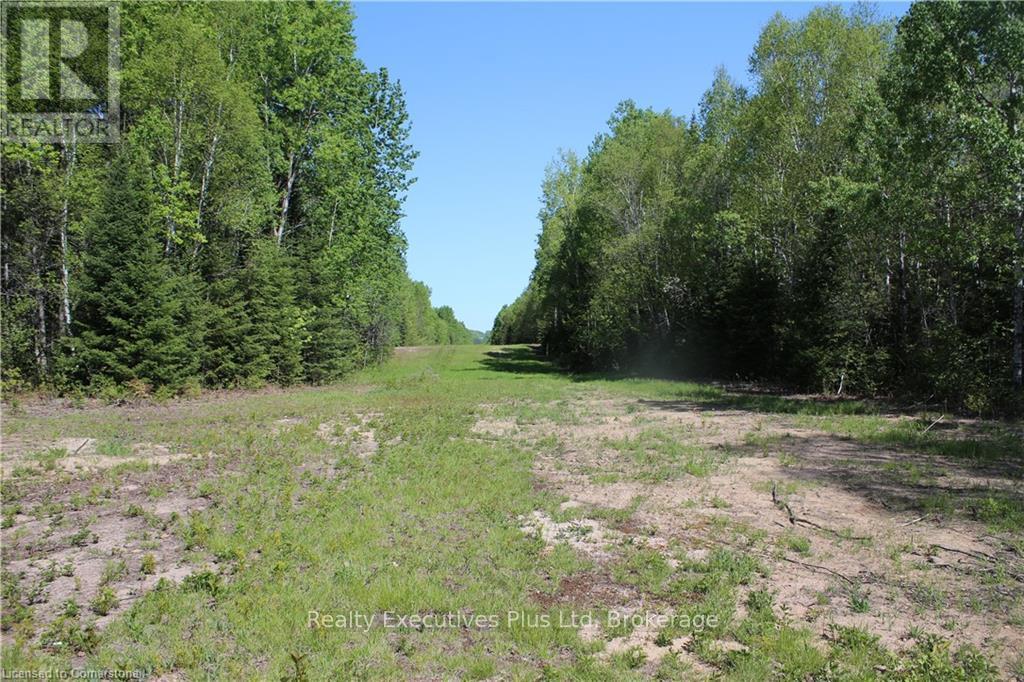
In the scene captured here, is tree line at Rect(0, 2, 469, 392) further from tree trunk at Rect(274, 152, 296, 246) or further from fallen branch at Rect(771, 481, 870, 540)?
fallen branch at Rect(771, 481, 870, 540)

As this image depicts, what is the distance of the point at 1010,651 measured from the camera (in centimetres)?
424

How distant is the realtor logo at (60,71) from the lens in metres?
16.7

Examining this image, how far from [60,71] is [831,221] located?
88.6 ft

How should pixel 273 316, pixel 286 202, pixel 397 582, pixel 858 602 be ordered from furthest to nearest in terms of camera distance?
pixel 286 202
pixel 273 316
pixel 397 582
pixel 858 602

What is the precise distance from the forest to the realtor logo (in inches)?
904

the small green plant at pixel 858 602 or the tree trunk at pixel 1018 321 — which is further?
the tree trunk at pixel 1018 321

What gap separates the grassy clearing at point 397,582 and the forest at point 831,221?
11.2m

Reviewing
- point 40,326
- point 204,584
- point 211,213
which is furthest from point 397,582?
point 211,213

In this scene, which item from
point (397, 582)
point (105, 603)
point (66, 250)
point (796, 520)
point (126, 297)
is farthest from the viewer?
point (66, 250)

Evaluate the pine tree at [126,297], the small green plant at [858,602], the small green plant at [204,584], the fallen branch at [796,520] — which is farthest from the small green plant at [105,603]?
the pine tree at [126,297]

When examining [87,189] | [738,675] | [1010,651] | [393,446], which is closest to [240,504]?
[393,446]

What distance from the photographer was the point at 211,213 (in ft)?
76.3

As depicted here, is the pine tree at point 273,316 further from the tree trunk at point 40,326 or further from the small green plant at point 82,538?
the small green plant at point 82,538

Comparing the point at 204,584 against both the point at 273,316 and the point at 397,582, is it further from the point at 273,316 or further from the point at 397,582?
the point at 273,316
